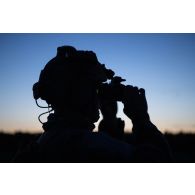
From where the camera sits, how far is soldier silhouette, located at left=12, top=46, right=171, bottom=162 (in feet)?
6.70

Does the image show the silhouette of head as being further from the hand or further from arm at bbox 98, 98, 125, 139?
the hand

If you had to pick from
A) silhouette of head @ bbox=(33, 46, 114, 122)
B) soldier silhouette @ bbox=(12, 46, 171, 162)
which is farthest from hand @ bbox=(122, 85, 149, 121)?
silhouette of head @ bbox=(33, 46, 114, 122)

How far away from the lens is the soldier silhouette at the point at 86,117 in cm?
204

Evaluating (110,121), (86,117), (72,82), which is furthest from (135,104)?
(72,82)

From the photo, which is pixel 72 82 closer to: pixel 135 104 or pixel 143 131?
pixel 135 104

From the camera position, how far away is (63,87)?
7.48ft

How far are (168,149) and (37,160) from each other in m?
0.88

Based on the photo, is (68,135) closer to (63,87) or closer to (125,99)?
(63,87)

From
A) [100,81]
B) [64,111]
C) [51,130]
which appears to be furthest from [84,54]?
[51,130]

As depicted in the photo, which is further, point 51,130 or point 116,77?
point 116,77

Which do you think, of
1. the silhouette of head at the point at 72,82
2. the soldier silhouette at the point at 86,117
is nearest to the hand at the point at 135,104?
the soldier silhouette at the point at 86,117

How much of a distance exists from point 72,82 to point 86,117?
0.28 metres

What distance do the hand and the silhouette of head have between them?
0.75 ft

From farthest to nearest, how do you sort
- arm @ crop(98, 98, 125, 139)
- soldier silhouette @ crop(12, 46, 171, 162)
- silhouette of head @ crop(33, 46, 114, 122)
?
arm @ crop(98, 98, 125, 139) → silhouette of head @ crop(33, 46, 114, 122) → soldier silhouette @ crop(12, 46, 171, 162)
